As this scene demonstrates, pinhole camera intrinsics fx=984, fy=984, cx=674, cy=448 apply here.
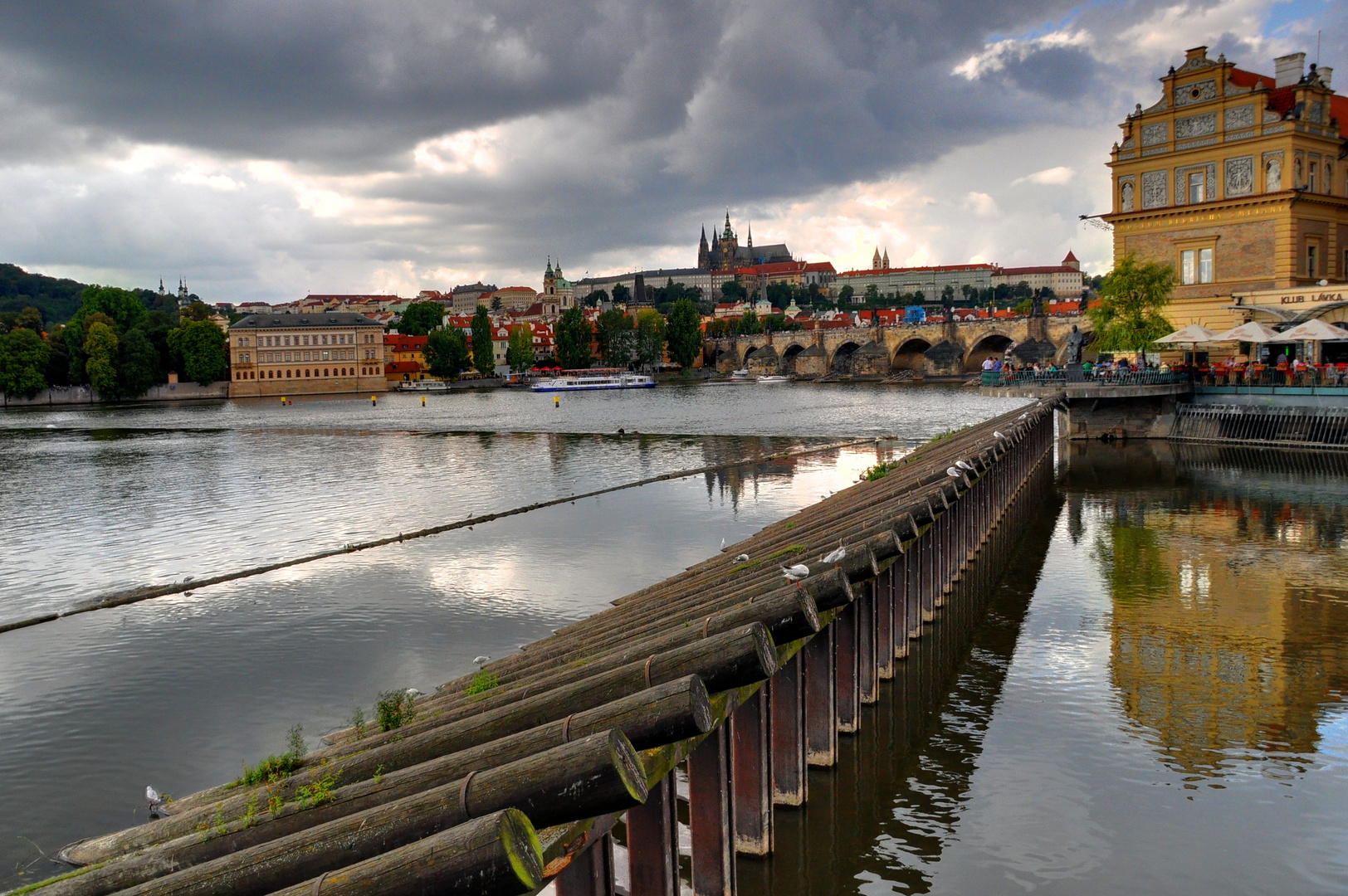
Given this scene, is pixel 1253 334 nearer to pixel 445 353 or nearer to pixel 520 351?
pixel 445 353

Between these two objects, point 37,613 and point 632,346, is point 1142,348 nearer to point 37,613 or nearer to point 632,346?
point 37,613

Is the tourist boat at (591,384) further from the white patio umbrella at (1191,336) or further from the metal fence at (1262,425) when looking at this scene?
the metal fence at (1262,425)

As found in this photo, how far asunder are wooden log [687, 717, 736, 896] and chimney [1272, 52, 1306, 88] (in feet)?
171

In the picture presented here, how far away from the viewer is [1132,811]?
9086 millimetres

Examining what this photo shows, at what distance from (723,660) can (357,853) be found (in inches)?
84.3

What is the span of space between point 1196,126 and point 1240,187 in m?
3.58

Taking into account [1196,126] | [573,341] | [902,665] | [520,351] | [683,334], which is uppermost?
[1196,126]

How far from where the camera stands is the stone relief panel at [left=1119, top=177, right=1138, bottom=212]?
1911 inches

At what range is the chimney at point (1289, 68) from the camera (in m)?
45.9

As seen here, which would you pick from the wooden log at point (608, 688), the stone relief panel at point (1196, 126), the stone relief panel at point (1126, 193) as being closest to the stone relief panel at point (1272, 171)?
the stone relief panel at point (1196, 126)

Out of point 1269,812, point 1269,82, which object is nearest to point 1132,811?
point 1269,812

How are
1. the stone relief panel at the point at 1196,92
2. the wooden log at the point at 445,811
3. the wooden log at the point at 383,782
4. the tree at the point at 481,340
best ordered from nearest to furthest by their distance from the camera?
the wooden log at the point at 445,811 → the wooden log at the point at 383,782 → the stone relief panel at the point at 1196,92 → the tree at the point at 481,340

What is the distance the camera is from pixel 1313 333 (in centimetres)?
3747

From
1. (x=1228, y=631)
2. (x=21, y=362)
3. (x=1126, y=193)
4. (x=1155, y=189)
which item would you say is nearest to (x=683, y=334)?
(x=21, y=362)
